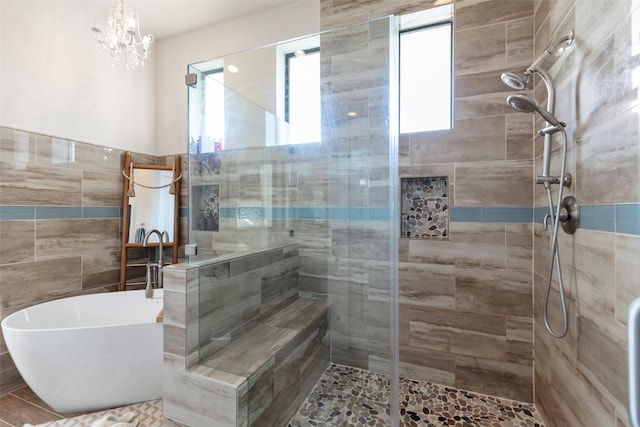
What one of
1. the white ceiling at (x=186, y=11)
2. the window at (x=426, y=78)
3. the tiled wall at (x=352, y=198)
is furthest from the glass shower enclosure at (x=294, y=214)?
the white ceiling at (x=186, y=11)

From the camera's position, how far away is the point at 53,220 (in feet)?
6.97

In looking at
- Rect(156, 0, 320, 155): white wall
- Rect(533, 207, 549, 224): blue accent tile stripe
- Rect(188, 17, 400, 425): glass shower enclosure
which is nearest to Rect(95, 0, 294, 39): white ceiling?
Rect(156, 0, 320, 155): white wall

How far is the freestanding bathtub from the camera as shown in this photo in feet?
5.00

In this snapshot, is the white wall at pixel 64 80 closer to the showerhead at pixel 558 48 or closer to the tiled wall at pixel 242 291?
the tiled wall at pixel 242 291

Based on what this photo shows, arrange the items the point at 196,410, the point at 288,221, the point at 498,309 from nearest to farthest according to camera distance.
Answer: the point at 196,410, the point at 498,309, the point at 288,221

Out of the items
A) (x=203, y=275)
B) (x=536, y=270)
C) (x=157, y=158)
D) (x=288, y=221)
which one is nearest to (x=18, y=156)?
(x=157, y=158)

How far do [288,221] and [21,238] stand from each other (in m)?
1.82

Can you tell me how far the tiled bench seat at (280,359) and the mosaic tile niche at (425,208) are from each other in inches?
34.0

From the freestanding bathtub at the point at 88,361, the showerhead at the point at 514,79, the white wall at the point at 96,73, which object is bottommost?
the freestanding bathtub at the point at 88,361

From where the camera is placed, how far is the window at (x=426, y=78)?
206 cm

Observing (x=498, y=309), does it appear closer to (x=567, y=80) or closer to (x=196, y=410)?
(x=567, y=80)

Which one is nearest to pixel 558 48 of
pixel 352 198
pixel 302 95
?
pixel 352 198

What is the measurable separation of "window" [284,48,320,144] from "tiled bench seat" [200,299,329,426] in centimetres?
114

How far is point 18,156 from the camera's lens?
194 cm
